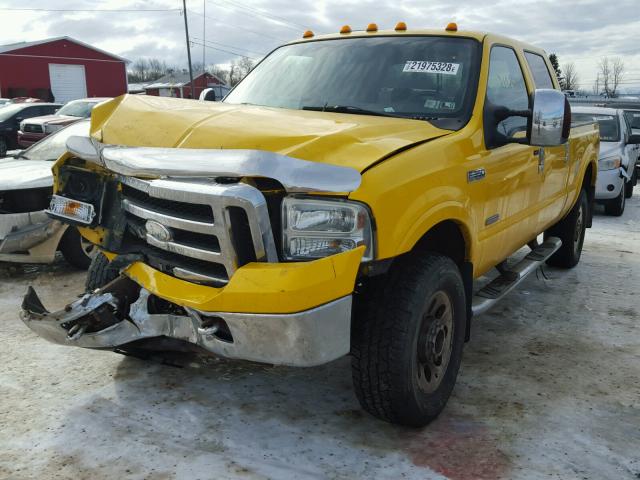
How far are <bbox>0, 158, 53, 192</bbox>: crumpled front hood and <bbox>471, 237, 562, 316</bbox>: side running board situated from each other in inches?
156

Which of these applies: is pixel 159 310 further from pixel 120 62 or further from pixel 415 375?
pixel 120 62

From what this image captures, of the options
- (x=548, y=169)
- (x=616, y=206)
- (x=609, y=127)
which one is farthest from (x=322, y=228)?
(x=609, y=127)

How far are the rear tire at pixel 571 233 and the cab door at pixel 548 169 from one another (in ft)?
2.51

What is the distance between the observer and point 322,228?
7.97 feet

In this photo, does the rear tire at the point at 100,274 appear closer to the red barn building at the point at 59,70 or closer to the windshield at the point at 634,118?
the windshield at the point at 634,118

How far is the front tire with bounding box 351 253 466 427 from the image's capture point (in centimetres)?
269

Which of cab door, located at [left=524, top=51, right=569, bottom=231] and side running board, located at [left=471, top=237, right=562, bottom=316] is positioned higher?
cab door, located at [left=524, top=51, right=569, bottom=231]

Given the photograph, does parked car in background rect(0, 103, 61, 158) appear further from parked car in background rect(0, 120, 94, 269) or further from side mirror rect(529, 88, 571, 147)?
side mirror rect(529, 88, 571, 147)

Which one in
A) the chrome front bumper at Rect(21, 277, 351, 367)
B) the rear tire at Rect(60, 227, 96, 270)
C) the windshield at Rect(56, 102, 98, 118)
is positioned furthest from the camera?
the windshield at Rect(56, 102, 98, 118)

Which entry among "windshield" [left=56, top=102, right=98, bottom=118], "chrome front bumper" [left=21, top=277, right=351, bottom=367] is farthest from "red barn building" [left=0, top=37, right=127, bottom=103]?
"chrome front bumper" [left=21, top=277, right=351, bottom=367]

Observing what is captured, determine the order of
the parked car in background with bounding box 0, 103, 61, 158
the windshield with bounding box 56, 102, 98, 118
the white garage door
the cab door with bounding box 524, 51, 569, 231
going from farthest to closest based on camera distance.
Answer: the white garage door → the parked car in background with bounding box 0, 103, 61, 158 → the windshield with bounding box 56, 102, 98, 118 → the cab door with bounding box 524, 51, 569, 231

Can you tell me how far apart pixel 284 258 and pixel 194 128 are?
765 millimetres

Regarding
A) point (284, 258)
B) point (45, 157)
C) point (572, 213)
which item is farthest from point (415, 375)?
point (45, 157)

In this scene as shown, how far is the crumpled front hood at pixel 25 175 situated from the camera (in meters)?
5.47
